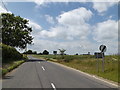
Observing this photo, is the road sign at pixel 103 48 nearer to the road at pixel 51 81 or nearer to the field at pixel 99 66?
the field at pixel 99 66

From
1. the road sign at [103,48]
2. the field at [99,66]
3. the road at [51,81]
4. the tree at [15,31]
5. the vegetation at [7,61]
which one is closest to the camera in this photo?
the road at [51,81]

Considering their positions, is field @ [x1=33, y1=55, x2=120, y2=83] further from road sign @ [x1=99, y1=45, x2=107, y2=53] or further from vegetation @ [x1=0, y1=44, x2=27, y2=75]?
vegetation @ [x1=0, y1=44, x2=27, y2=75]

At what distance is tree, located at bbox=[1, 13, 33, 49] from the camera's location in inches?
2238

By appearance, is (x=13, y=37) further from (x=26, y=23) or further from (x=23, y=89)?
(x=23, y=89)

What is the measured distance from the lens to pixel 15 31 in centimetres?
5819

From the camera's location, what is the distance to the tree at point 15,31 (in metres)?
56.8

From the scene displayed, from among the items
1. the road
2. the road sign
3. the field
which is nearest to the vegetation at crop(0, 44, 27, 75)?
the road

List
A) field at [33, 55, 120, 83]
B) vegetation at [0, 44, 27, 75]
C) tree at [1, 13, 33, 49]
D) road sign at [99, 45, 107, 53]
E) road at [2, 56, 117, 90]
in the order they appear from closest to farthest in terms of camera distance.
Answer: road at [2, 56, 117, 90] < field at [33, 55, 120, 83] < road sign at [99, 45, 107, 53] < vegetation at [0, 44, 27, 75] < tree at [1, 13, 33, 49]

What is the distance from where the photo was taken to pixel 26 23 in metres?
62.5

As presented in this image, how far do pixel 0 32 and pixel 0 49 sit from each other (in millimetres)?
24647

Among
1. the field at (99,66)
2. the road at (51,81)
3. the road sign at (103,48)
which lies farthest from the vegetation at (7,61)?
the road sign at (103,48)

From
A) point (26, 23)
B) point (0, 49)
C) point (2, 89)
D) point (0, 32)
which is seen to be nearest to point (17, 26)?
point (26, 23)

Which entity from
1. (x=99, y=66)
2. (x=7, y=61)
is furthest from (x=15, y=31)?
(x=99, y=66)

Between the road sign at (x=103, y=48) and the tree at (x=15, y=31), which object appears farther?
the tree at (x=15, y=31)
